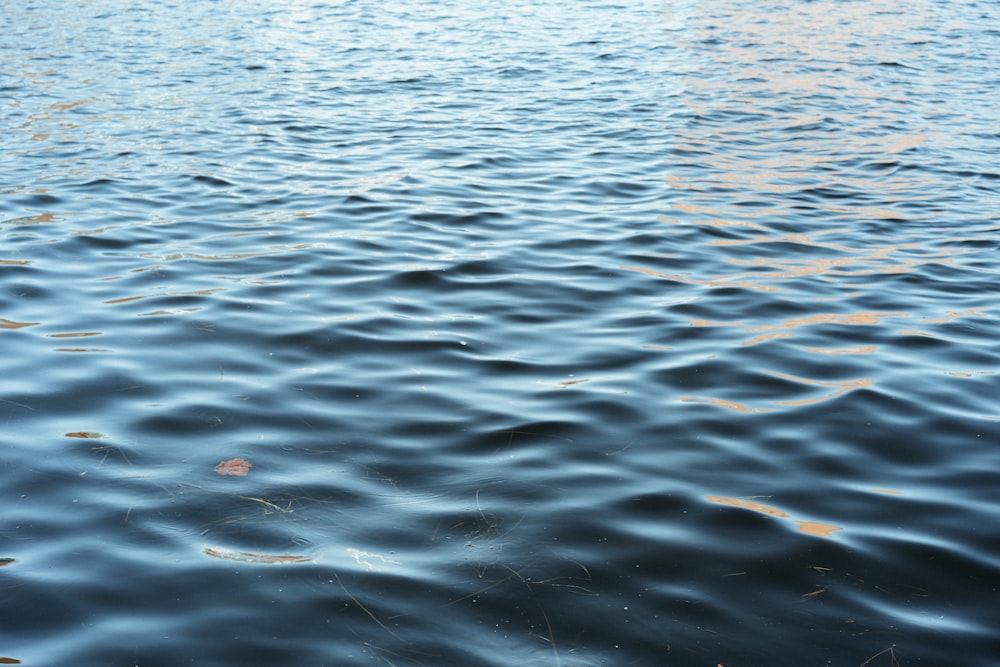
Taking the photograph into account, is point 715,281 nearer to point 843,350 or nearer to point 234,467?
point 843,350

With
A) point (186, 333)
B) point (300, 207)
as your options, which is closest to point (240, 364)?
point (186, 333)

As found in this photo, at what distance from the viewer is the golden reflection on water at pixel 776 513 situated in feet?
13.0

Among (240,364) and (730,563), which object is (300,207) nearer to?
(240,364)

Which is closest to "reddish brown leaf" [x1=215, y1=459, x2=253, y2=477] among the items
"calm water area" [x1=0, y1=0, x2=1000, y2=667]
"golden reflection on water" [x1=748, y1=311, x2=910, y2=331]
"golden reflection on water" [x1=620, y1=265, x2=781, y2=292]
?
"calm water area" [x1=0, y1=0, x2=1000, y2=667]

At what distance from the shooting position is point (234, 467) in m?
4.34

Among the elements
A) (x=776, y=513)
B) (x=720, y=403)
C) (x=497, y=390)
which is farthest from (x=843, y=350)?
(x=497, y=390)

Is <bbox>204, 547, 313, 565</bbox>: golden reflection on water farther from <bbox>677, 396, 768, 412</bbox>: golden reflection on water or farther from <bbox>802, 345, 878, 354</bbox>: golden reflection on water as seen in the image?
<bbox>802, 345, 878, 354</bbox>: golden reflection on water

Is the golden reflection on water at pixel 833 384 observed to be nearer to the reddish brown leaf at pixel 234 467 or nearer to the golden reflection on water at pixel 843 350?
the golden reflection on water at pixel 843 350

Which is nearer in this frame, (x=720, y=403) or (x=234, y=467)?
(x=234, y=467)

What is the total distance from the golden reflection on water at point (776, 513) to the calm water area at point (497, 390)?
0.02 m

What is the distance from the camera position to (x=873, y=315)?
6.47m

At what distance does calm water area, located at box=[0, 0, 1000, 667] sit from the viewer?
3.42 m

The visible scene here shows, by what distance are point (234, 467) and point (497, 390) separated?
59.1 inches

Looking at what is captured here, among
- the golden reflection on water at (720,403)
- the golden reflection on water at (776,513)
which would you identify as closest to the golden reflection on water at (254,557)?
the golden reflection on water at (776,513)
